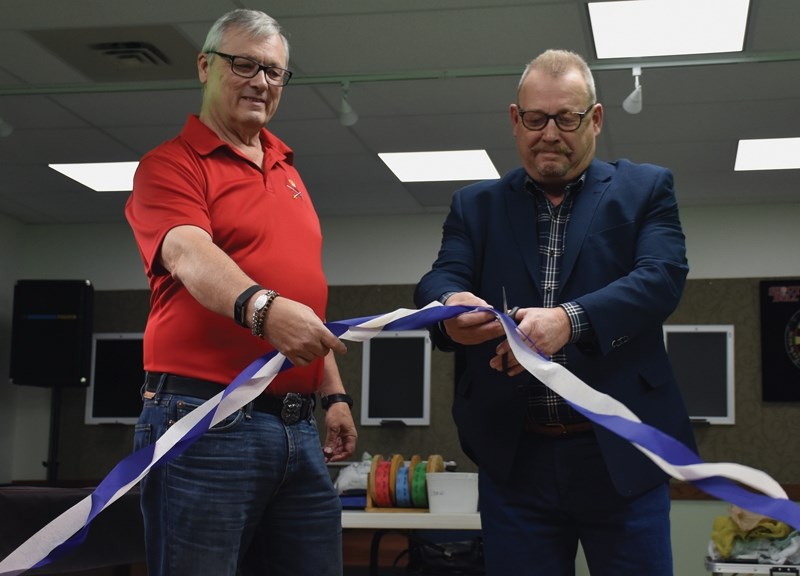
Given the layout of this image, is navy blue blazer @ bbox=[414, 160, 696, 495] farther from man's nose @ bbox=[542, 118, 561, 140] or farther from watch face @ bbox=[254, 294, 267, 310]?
watch face @ bbox=[254, 294, 267, 310]

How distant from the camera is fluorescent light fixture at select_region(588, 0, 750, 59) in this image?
448cm

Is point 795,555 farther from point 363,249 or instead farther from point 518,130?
point 363,249

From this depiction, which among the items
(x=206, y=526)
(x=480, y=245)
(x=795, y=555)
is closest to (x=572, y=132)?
(x=480, y=245)

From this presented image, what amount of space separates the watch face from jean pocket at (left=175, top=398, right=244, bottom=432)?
0.21 m

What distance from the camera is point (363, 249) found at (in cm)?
891

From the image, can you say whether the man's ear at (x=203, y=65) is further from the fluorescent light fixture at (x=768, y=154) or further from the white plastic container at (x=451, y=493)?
the fluorescent light fixture at (x=768, y=154)

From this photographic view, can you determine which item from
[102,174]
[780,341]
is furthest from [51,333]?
[780,341]

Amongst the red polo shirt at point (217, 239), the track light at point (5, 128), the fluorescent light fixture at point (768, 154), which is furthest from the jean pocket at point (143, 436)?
the fluorescent light fixture at point (768, 154)

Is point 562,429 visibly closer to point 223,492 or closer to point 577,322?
point 577,322

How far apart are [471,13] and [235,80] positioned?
281cm

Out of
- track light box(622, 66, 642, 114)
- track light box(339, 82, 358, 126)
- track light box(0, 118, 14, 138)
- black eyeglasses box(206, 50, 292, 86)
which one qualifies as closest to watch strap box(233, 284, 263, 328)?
black eyeglasses box(206, 50, 292, 86)

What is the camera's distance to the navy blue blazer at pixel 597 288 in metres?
1.77

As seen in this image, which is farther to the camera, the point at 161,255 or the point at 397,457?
the point at 397,457

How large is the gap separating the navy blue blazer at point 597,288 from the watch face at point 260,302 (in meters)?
0.37
